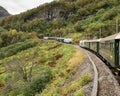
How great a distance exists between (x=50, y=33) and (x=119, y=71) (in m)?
153

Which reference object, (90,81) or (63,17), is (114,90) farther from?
(63,17)

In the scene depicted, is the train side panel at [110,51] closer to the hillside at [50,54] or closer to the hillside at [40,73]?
the hillside at [50,54]

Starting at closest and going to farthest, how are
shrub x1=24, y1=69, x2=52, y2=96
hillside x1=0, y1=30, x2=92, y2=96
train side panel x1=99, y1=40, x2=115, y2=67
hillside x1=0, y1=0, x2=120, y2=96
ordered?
train side panel x1=99, y1=40, x2=115, y2=67 → hillside x1=0, y1=30, x2=92, y2=96 → hillside x1=0, y1=0, x2=120, y2=96 → shrub x1=24, y1=69, x2=52, y2=96

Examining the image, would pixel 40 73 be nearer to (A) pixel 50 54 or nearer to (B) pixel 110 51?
(B) pixel 110 51

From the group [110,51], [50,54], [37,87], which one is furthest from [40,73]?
[50,54]

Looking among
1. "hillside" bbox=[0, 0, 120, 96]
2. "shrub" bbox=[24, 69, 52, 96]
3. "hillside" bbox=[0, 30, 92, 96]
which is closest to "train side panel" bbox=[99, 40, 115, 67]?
"hillside" bbox=[0, 0, 120, 96]

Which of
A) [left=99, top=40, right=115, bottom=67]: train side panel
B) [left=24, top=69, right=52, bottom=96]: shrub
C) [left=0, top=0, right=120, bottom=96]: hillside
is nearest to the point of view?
[left=99, top=40, right=115, bottom=67]: train side panel

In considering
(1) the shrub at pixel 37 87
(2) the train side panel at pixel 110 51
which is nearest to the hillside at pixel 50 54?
(1) the shrub at pixel 37 87

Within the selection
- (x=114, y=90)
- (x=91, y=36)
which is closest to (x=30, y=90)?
(x=114, y=90)

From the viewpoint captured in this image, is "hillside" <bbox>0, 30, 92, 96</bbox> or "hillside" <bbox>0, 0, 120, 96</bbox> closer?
"hillside" <bbox>0, 30, 92, 96</bbox>

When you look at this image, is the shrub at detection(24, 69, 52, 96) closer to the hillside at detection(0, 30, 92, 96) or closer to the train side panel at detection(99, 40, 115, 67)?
the hillside at detection(0, 30, 92, 96)

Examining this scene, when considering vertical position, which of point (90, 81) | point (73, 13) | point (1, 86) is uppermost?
point (73, 13)

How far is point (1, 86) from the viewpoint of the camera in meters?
54.2

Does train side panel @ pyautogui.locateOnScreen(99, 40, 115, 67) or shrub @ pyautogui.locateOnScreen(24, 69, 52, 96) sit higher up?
train side panel @ pyautogui.locateOnScreen(99, 40, 115, 67)
